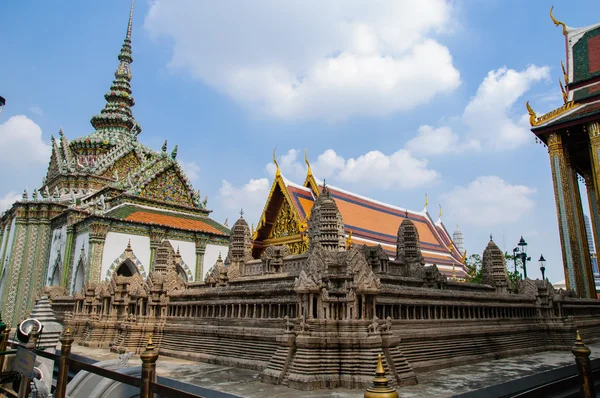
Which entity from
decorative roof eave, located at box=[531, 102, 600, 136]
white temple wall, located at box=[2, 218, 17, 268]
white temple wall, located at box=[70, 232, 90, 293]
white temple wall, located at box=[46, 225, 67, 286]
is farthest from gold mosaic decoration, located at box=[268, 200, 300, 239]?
white temple wall, located at box=[2, 218, 17, 268]

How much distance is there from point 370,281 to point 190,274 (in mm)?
18461

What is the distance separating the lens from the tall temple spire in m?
31.8

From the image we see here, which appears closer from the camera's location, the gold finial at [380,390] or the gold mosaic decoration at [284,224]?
the gold finial at [380,390]

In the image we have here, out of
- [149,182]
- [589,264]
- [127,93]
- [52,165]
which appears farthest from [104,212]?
[589,264]

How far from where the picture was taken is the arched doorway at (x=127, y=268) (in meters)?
23.7

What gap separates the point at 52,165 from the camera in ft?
101

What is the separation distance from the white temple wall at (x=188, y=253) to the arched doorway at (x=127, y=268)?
243 cm

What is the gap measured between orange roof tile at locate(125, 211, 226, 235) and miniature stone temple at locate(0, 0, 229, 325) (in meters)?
0.08

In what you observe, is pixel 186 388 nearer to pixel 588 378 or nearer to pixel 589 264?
Result: pixel 588 378

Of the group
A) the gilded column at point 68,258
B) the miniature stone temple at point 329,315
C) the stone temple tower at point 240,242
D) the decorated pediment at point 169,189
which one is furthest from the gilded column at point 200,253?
the stone temple tower at point 240,242

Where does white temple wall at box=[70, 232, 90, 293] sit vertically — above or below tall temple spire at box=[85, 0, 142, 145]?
below

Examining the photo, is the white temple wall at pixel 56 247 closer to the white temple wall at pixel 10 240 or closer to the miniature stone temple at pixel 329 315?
the white temple wall at pixel 10 240

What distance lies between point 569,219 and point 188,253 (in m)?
18.7

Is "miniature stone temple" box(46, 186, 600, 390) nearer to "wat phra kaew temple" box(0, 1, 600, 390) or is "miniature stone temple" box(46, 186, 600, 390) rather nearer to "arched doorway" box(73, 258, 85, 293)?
"wat phra kaew temple" box(0, 1, 600, 390)
